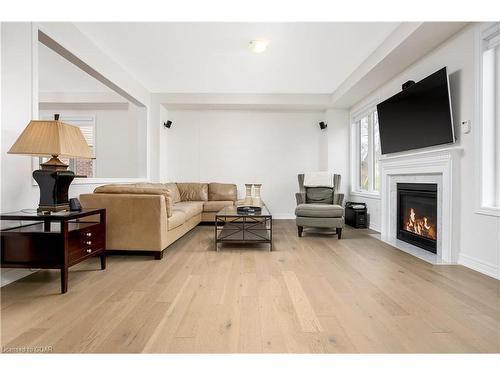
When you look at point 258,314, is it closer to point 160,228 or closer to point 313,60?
point 160,228

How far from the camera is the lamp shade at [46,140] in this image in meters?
2.24

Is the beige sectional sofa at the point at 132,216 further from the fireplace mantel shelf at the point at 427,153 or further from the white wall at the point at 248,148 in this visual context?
the white wall at the point at 248,148

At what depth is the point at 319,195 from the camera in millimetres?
5480

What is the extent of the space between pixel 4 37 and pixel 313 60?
354 centimetres

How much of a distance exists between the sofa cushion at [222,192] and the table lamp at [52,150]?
→ 3603 mm

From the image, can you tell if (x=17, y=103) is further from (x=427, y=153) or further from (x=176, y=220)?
(x=427, y=153)

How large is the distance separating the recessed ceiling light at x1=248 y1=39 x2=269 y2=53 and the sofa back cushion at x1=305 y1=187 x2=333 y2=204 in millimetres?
2687

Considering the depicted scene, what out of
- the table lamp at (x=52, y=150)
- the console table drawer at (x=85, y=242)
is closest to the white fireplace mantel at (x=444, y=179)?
the console table drawer at (x=85, y=242)

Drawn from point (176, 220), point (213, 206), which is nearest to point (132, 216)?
point (176, 220)

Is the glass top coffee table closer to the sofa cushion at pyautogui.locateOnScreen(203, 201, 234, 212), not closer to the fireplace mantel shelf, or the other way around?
the sofa cushion at pyautogui.locateOnScreen(203, 201, 234, 212)

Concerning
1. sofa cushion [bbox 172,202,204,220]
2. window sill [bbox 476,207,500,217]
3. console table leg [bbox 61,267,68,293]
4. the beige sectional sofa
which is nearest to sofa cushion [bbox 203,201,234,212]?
sofa cushion [bbox 172,202,204,220]

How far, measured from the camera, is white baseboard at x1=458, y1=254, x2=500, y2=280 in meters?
2.56

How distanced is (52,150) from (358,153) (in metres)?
5.42
